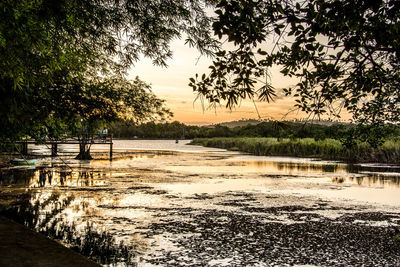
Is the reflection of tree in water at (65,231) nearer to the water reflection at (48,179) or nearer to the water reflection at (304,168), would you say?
the water reflection at (48,179)

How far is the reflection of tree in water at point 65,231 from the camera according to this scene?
5.63 m

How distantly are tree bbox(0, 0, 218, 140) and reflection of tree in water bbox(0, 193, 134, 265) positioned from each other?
1.82 meters

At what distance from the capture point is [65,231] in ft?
22.4

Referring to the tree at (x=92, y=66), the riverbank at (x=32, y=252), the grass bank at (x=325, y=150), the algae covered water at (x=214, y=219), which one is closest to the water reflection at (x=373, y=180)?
the algae covered water at (x=214, y=219)

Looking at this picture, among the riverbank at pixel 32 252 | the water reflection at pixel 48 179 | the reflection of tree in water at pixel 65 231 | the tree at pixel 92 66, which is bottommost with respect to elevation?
the reflection of tree in water at pixel 65 231

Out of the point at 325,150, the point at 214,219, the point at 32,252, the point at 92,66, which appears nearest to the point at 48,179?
the point at 92,66

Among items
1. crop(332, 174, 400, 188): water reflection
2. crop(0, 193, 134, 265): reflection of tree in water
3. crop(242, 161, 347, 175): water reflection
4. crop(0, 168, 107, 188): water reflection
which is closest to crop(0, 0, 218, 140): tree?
crop(0, 193, 134, 265): reflection of tree in water

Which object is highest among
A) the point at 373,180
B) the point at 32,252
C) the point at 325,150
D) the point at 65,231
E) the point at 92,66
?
the point at 92,66

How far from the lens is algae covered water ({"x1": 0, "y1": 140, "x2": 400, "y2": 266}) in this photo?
5.69 m

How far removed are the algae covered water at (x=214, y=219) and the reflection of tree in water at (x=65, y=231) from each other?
0.02 metres

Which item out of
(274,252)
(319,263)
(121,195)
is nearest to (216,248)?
(274,252)

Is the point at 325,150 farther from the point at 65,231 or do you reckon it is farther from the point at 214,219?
the point at 65,231

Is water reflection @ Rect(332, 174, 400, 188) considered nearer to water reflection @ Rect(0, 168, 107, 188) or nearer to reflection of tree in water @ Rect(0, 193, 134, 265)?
water reflection @ Rect(0, 168, 107, 188)

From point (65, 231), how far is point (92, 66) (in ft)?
13.9
